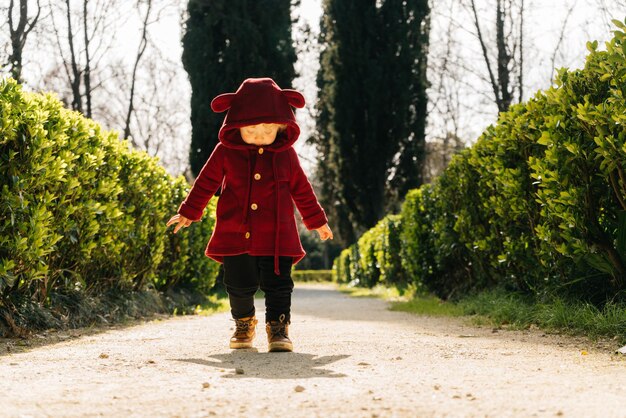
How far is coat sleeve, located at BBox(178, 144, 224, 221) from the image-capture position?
15.1 feet

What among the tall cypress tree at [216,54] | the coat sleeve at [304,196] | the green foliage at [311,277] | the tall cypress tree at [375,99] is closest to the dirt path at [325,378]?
the coat sleeve at [304,196]

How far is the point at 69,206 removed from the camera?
17.7 ft

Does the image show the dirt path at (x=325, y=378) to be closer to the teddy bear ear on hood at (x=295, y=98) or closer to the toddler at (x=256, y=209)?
the toddler at (x=256, y=209)

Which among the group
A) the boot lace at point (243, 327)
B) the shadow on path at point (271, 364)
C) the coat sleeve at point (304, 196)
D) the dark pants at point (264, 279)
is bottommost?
the shadow on path at point (271, 364)

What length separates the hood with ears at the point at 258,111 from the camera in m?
4.42

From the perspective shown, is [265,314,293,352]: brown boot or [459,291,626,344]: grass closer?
[265,314,293,352]: brown boot

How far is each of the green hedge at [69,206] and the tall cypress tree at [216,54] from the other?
1392 cm

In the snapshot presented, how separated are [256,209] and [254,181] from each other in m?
0.20

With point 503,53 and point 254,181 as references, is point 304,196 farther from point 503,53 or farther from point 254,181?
point 503,53

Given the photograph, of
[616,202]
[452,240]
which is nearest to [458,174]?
[452,240]

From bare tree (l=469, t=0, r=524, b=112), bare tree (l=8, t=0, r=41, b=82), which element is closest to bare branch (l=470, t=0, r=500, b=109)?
bare tree (l=469, t=0, r=524, b=112)

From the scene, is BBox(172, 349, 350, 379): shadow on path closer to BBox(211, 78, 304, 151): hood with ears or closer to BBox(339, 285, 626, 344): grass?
BBox(211, 78, 304, 151): hood with ears

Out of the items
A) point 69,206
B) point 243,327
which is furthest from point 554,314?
point 69,206

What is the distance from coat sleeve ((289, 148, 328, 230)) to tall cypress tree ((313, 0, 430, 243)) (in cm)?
1987
